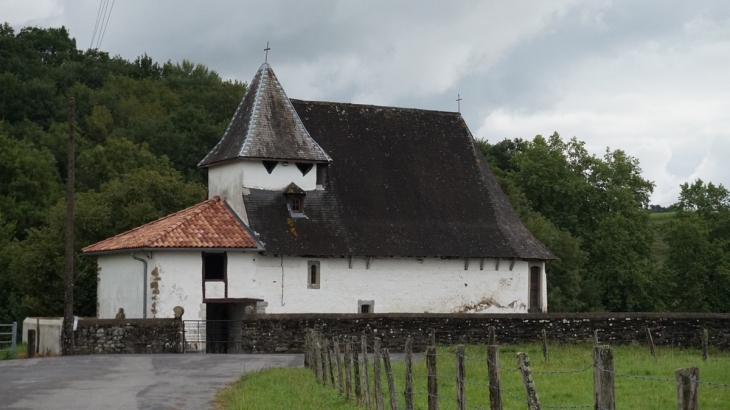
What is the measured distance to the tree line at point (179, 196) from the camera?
174ft

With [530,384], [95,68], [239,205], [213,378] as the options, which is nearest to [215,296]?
[239,205]

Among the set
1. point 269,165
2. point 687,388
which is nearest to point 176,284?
point 269,165

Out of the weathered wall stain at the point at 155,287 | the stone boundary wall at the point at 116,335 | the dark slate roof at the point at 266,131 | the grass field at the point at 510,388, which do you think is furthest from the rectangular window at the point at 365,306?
the grass field at the point at 510,388

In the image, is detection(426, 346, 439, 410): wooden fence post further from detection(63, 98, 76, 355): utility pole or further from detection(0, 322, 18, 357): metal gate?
detection(0, 322, 18, 357): metal gate

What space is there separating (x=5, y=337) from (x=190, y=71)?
2567 inches

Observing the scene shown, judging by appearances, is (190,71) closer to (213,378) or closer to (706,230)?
(706,230)

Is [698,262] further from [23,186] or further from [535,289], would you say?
[23,186]

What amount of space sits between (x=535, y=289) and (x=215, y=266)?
13.4 m

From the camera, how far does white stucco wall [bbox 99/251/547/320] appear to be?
128ft

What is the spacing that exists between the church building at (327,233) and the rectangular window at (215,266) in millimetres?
44

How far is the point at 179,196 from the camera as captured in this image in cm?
5397

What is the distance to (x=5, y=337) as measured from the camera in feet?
154

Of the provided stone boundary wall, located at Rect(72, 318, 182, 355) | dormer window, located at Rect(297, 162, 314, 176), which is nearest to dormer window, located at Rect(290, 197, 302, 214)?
dormer window, located at Rect(297, 162, 314, 176)

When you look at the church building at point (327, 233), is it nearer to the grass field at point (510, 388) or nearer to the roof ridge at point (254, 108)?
the roof ridge at point (254, 108)
